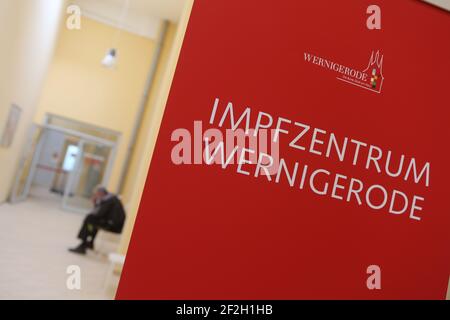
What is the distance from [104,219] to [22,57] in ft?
10.4

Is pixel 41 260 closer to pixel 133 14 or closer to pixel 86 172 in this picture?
pixel 86 172

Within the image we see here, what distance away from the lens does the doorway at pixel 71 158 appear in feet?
45.0

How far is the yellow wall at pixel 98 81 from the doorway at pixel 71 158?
32 cm

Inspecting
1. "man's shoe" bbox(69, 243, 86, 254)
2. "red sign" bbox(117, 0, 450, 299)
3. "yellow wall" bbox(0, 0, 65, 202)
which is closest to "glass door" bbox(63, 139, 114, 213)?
"yellow wall" bbox(0, 0, 65, 202)

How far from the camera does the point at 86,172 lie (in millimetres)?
14805

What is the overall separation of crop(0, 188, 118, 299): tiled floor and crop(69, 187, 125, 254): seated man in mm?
348

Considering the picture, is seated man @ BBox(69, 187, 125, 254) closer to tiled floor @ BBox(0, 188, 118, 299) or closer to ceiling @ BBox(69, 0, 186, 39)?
tiled floor @ BBox(0, 188, 118, 299)

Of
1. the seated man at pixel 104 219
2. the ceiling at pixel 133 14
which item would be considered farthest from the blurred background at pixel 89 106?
the seated man at pixel 104 219

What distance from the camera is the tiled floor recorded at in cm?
564

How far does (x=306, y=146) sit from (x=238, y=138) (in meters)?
0.45

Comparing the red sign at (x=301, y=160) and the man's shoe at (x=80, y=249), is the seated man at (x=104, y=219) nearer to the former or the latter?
the man's shoe at (x=80, y=249)

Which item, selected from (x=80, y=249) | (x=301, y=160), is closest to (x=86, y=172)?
(x=80, y=249)

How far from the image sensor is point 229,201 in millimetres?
3141
